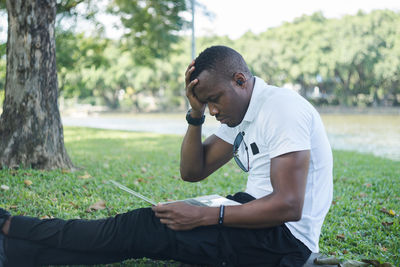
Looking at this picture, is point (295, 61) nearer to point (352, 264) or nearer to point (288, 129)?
point (352, 264)

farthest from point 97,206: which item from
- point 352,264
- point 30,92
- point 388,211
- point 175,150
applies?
point 175,150

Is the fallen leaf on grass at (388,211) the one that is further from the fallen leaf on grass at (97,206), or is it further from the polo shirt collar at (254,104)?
the fallen leaf on grass at (97,206)

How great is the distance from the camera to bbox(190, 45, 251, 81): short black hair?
244cm

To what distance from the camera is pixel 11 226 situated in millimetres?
2350

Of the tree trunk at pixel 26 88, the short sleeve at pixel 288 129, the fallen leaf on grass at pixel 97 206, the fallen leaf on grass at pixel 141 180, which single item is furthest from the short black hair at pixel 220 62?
the tree trunk at pixel 26 88

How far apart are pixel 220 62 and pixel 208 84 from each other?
0.15 meters

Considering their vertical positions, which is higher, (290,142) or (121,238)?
(290,142)

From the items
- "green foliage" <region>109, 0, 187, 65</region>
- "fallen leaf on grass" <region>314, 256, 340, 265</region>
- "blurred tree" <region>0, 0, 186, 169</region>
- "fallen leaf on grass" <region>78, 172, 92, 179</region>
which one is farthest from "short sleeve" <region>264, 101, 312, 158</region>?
"green foliage" <region>109, 0, 187, 65</region>

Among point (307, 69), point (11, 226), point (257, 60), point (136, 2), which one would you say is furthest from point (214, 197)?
point (257, 60)

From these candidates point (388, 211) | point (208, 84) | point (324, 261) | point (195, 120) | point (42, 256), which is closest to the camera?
point (42, 256)

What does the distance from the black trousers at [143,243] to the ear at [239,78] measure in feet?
2.86

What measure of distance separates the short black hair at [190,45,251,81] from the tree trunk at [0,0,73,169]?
4.31 metres

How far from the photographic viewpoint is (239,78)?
2.49 m

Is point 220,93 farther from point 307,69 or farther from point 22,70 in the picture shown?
point 307,69
